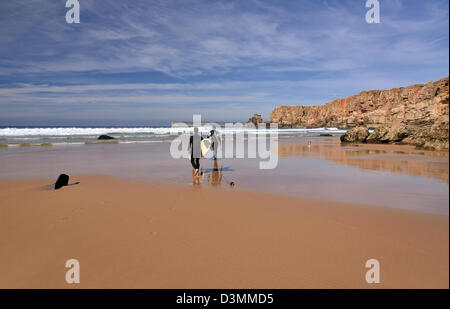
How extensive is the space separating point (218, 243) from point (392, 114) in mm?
82068

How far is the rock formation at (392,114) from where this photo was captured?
52.7 feet

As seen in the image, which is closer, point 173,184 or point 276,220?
point 276,220

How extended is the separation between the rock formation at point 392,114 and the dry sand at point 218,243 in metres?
1.58

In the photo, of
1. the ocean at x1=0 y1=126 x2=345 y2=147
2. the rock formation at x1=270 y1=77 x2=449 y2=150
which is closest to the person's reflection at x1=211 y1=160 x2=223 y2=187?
the rock formation at x1=270 y1=77 x2=449 y2=150

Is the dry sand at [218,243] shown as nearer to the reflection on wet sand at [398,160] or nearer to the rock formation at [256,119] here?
the reflection on wet sand at [398,160]

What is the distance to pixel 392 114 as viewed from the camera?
70.7m

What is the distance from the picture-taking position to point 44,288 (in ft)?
10.0

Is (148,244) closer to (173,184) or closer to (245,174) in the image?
(173,184)

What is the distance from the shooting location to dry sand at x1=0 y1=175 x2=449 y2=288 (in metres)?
3.05

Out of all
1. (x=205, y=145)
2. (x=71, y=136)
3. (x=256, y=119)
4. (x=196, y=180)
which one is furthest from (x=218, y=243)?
(x=256, y=119)

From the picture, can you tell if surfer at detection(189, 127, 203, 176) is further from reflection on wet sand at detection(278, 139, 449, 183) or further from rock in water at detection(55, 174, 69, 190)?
reflection on wet sand at detection(278, 139, 449, 183)

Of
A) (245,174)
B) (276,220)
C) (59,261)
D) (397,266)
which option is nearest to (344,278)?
(397,266)

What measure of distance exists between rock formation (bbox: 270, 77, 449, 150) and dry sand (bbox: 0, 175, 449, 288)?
5.19 ft
